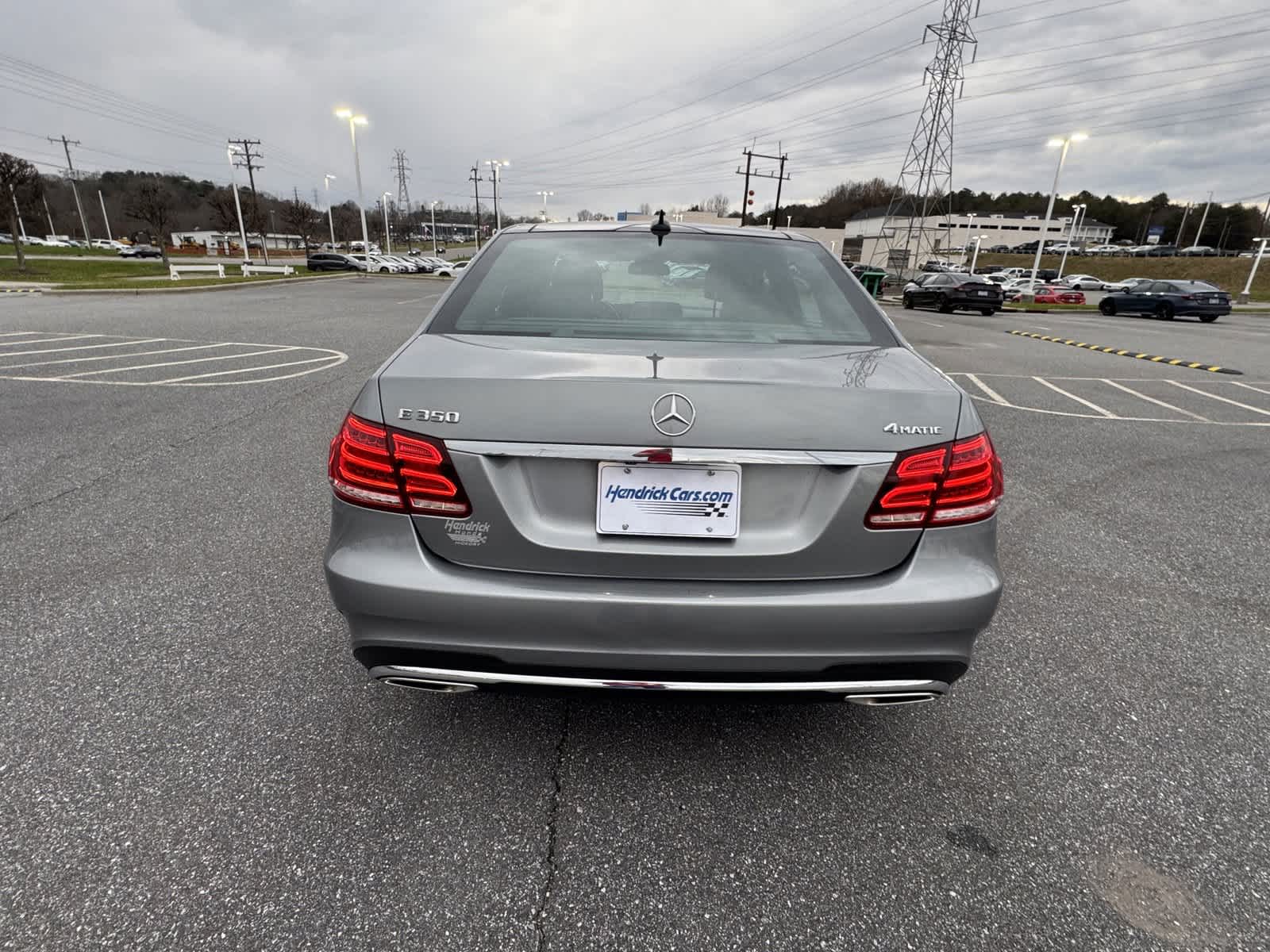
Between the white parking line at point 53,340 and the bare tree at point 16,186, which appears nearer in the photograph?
the white parking line at point 53,340

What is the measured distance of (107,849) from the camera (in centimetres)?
184

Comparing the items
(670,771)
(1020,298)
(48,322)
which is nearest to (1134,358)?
(670,771)

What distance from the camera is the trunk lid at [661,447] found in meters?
1.69

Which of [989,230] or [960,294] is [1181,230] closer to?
[989,230]

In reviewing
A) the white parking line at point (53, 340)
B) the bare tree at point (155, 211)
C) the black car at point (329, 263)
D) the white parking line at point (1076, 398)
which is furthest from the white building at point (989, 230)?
the white parking line at point (53, 340)

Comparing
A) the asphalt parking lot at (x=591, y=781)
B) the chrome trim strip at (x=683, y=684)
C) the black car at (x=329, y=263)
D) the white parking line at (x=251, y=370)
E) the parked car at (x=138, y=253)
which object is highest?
the chrome trim strip at (x=683, y=684)

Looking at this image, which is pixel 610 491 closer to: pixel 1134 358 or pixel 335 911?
pixel 335 911

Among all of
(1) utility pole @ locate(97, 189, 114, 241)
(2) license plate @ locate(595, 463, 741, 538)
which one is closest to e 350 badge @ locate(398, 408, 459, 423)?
(2) license plate @ locate(595, 463, 741, 538)

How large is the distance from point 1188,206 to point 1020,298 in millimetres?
108564

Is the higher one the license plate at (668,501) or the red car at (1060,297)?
the license plate at (668,501)

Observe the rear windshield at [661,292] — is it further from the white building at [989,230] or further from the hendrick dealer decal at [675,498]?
the white building at [989,230]

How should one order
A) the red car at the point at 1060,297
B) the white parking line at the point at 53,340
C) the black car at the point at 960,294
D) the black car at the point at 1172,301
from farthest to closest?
the red car at the point at 1060,297, the black car at the point at 1172,301, the black car at the point at 960,294, the white parking line at the point at 53,340

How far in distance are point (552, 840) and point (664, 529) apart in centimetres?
96

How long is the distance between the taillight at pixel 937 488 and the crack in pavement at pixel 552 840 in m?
1.23
